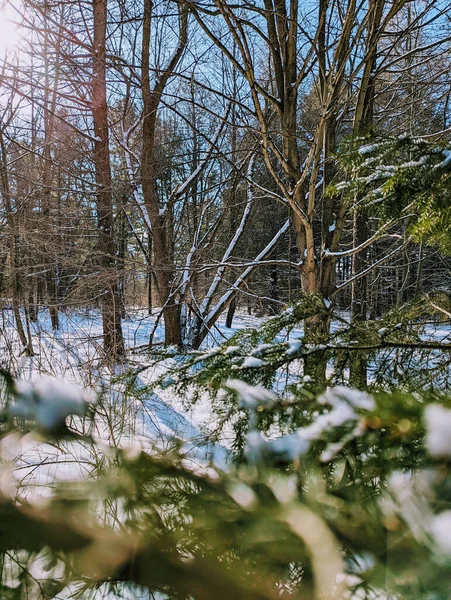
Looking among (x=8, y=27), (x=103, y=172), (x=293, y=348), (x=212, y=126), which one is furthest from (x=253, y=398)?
(x=212, y=126)

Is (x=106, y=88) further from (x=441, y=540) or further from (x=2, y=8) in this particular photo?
(x=441, y=540)

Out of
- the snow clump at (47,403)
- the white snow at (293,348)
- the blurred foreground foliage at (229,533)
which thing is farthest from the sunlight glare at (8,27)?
the blurred foreground foliage at (229,533)

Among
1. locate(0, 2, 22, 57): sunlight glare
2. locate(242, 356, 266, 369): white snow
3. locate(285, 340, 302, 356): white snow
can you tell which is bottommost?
locate(242, 356, 266, 369): white snow

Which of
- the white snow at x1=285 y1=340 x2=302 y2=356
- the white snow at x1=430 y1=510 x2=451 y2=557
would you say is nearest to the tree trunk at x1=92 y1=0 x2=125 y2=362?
the white snow at x1=285 y1=340 x2=302 y2=356

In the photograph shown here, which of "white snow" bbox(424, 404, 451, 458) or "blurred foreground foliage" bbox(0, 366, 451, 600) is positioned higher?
"white snow" bbox(424, 404, 451, 458)

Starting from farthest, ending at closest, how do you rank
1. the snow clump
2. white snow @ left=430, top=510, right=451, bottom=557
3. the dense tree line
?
the dense tree line → the snow clump → white snow @ left=430, top=510, right=451, bottom=557

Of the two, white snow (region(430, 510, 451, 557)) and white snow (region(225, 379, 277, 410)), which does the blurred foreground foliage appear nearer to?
white snow (region(430, 510, 451, 557))

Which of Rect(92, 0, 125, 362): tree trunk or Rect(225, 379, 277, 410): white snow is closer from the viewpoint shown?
Rect(225, 379, 277, 410): white snow

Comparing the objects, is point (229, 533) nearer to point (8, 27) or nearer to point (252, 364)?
point (252, 364)

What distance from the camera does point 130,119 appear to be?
6188 mm

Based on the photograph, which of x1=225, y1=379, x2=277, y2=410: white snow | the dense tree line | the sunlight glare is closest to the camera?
x1=225, y1=379, x2=277, y2=410: white snow

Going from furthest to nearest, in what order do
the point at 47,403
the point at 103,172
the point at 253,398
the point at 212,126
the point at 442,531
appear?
1. the point at 212,126
2. the point at 103,172
3. the point at 253,398
4. the point at 47,403
5. the point at 442,531

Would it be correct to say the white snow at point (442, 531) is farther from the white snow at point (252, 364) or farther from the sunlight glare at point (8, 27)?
the sunlight glare at point (8, 27)

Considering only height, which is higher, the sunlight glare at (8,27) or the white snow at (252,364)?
the sunlight glare at (8,27)
